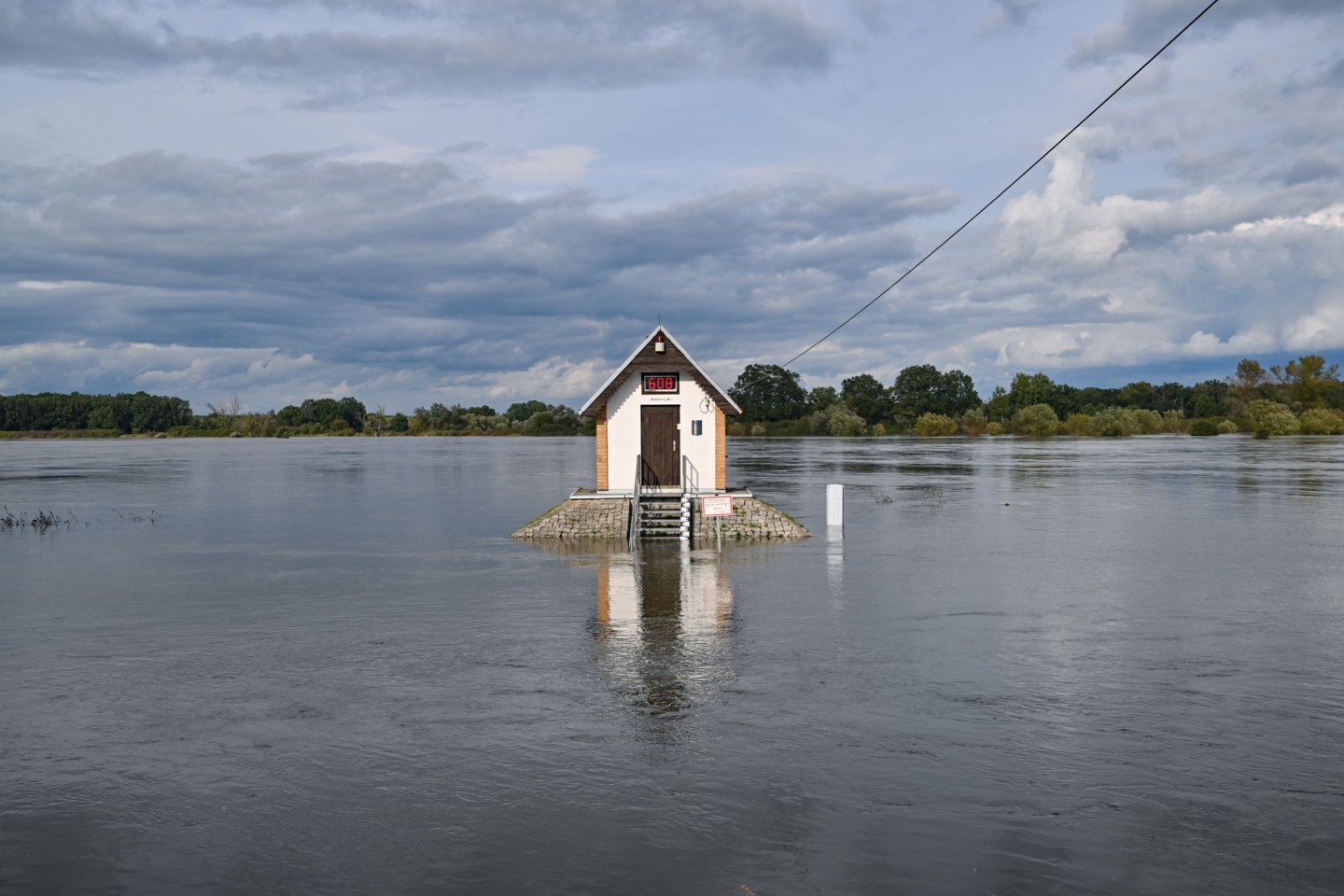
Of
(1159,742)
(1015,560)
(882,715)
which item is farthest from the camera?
(1015,560)

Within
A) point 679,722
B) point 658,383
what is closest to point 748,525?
point 658,383

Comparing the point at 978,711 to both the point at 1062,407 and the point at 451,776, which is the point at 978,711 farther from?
the point at 1062,407

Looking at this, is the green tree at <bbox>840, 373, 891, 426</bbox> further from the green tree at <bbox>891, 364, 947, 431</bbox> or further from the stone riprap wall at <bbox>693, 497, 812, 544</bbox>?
the stone riprap wall at <bbox>693, 497, 812, 544</bbox>

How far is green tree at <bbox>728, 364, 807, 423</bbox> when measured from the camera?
173250 millimetres

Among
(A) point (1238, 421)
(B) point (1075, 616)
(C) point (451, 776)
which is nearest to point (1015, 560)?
(B) point (1075, 616)

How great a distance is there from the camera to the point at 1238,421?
14788 cm

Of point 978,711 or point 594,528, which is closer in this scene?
→ point 978,711

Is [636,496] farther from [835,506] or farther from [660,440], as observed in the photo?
[835,506]

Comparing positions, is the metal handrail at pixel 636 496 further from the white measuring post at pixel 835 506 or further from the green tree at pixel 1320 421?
the green tree at pixel 1320 421

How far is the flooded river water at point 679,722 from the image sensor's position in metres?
7.86

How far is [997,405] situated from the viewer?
559 ft

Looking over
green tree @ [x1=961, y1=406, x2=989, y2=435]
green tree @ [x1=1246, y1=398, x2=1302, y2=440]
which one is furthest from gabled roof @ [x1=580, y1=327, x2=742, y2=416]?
green tree @ [x1=961, y1=406, x2=989, y2=435]

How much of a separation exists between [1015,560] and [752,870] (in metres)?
19.1

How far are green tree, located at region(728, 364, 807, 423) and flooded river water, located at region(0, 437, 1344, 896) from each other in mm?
146618
